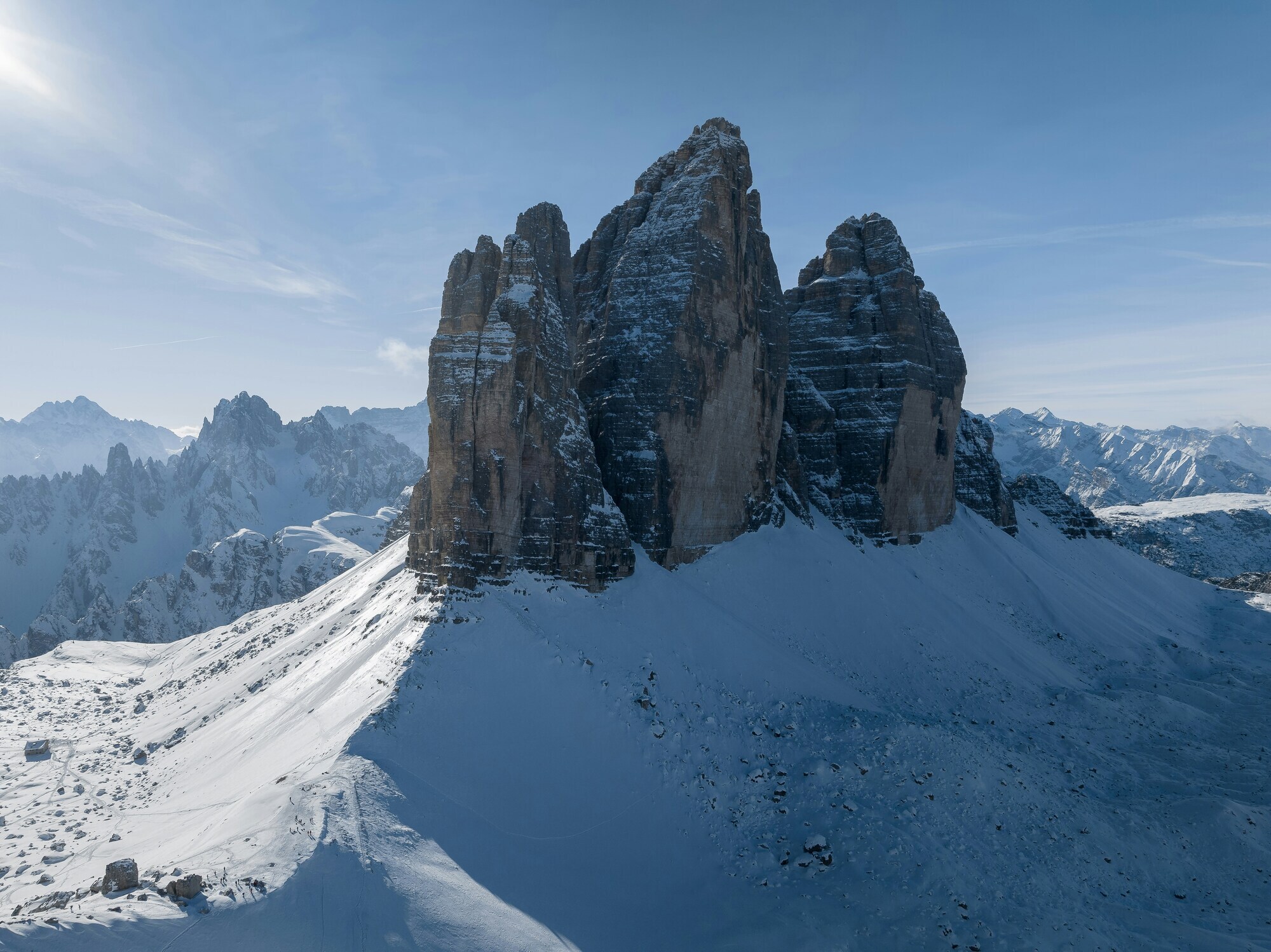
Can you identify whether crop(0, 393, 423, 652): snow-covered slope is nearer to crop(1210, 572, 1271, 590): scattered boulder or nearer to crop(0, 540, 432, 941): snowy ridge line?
crop(0, 540, 432, 941): snowy ridge line

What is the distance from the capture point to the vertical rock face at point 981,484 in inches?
2655

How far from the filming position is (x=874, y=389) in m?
54.1

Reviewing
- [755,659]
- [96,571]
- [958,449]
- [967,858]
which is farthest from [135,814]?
[96,571]

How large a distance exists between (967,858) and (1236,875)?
10.8m

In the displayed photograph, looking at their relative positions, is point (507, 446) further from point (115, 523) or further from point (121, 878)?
point (115, 523)

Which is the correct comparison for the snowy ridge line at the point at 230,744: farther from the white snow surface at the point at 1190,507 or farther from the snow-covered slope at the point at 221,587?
the white snow surface at the point at 1190,507

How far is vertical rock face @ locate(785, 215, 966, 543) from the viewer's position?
5309cm

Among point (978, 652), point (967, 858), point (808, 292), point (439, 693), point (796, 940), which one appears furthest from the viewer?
point (808, 292)

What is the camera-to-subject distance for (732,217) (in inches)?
1636

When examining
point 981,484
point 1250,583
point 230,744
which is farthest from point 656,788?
point 1250,583

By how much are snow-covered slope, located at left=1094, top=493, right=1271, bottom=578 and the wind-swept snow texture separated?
108m

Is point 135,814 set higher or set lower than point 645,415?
lower

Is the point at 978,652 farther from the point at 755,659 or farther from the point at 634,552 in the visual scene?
the point at 634,552

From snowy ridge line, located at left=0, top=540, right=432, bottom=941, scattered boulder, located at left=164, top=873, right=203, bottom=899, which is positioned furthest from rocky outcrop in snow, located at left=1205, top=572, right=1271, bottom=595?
scattered boulder, located at left=164, top=873, right=203, bottom=899
